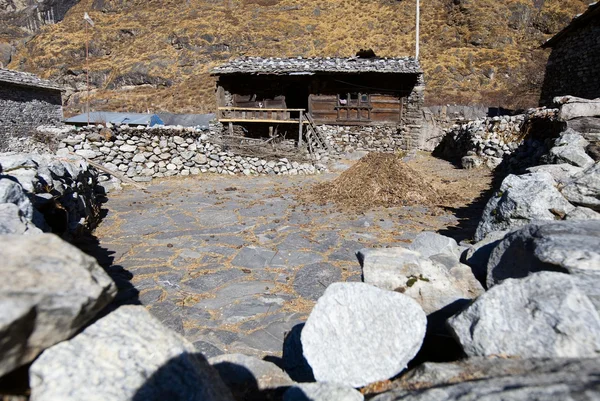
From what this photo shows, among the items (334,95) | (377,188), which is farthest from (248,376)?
(334,95)

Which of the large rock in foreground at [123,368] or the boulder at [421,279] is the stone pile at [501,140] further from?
the large rock in foreground at [123,368]

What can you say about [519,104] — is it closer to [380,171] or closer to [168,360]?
[380,171]

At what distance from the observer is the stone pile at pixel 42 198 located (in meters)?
3.53

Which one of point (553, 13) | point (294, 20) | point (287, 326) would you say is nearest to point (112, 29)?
point (294, 20)

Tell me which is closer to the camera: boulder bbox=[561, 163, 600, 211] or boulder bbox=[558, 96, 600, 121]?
boulder bbox=[561, 163, 600, 211]

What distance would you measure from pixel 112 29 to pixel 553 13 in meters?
53.2

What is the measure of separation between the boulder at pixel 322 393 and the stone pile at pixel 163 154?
39.8 feet

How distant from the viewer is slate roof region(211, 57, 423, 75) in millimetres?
18609

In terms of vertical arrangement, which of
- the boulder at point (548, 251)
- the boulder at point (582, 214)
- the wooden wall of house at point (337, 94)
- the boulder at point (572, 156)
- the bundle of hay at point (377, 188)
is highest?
the wooden wall of house at point (337, 94)

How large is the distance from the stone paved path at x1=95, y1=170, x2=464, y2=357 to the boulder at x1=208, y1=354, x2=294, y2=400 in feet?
2.96

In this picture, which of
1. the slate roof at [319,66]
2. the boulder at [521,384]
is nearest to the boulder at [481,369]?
the boulder at [521,384]

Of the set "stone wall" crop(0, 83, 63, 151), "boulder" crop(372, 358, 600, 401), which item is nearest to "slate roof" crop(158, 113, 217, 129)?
"stone wall" crop(0, 83, 63, 151)

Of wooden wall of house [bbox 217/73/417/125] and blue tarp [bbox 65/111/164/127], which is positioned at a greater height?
wooden wall of house [bbox 217/73/417/125]

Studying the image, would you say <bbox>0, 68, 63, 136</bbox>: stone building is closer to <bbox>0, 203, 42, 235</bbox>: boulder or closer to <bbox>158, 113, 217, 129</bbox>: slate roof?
<bbox>158, 113, 217, 129</bbox>: slate roof
